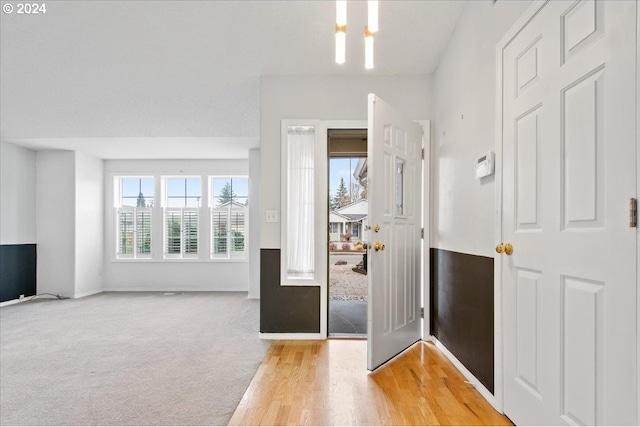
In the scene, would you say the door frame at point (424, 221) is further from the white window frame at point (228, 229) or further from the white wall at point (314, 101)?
the white window frame at point (228, 229)

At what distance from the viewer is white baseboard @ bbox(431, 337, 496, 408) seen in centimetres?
222

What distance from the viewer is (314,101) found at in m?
3.76

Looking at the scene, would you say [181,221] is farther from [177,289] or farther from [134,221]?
[177,289]

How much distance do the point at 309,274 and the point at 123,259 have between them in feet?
16.4

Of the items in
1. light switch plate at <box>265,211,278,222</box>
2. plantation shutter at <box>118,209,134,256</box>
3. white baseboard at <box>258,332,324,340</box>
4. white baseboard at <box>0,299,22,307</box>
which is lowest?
white baseboard at <box>0,299,22,307</box>

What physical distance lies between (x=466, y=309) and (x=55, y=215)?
264 inches

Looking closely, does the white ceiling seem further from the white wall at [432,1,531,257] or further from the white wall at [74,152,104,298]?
the white wall at [74,152,104,298]

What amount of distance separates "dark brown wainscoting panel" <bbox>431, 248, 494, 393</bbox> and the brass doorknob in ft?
0.71

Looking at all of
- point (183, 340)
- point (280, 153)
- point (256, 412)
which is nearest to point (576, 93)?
point (256, 412)

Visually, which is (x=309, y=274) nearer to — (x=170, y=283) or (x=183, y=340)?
(x=183, y=340)

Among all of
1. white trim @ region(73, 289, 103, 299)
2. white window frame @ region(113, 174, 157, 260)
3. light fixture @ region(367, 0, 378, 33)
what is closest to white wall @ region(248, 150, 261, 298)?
white window frame @ region(113, 174, 157, 260)

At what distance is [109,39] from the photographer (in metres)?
2.98

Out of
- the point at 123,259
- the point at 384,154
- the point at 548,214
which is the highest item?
the point at 384,154

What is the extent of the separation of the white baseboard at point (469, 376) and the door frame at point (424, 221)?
1.28ft
